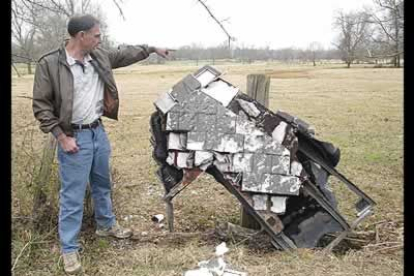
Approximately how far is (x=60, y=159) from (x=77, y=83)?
0.67 metres

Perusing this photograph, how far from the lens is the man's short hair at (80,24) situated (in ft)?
12.7

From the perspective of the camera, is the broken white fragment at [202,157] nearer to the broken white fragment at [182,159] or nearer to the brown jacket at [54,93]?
the broken white fragment at [182,159]

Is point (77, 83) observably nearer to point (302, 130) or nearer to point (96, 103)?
point (96, 103)

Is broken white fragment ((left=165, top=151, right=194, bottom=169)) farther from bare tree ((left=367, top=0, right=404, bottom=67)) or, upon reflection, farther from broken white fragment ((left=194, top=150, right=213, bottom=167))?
bare tree ((left=367, top=0, right=404, bottom=67))

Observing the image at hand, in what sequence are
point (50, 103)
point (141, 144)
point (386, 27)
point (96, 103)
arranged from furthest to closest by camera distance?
point (141, 144), point (386, 27), point (96, 103), point (50, 103)

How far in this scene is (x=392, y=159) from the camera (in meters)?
8.44

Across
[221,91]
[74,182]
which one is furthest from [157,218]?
[221,91]

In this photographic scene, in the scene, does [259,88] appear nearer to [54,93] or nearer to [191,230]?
[191,230]

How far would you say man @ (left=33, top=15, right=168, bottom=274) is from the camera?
3.79 m

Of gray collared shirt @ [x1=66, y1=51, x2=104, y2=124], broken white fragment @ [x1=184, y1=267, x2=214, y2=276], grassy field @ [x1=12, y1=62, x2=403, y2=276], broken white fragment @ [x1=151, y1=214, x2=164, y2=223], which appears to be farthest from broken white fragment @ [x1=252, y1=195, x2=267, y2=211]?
gray collared shirt @ [x1=66, y1=51, x2=104, y2=124]


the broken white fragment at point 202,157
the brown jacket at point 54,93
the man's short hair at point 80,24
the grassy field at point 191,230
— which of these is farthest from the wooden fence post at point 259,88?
the brown jacket at point 54,93

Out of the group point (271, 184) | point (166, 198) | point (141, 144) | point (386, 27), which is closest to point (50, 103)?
point (166, 198)

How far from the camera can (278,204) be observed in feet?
14.2

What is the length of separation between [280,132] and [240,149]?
40 centimetres
